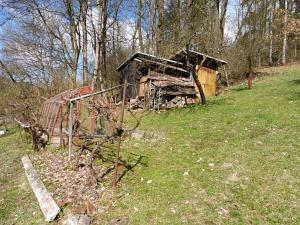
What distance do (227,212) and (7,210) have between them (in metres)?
5.02

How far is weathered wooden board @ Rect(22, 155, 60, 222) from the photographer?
6.16 m

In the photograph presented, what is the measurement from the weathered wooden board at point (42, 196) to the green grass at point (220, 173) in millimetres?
1146

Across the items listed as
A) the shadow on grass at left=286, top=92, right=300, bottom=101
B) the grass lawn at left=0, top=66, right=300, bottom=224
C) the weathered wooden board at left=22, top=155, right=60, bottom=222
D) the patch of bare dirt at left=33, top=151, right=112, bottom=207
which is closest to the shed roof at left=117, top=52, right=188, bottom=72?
the shadow on grass at left=286, top=92, right=300, bottom=101

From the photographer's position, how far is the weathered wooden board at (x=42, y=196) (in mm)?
6161

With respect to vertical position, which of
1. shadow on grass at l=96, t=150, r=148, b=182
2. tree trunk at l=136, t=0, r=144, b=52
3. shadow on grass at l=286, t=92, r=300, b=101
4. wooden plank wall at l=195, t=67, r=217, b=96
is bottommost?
shadow on grass at l=96, t=150, r=148, b=182

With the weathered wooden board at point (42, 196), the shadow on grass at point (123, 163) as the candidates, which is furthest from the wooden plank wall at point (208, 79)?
the weathered wooden board at point (42, 196)

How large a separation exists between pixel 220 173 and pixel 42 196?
4374mm

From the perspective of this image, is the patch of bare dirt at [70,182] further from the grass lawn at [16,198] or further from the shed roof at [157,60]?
the shed roof at [157,60]

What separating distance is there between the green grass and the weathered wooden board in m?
1.15

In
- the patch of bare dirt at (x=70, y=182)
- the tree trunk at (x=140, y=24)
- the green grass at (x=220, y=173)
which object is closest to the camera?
the green grass at (x=220, y=173)

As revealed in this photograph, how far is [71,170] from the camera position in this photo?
8570 millimetres

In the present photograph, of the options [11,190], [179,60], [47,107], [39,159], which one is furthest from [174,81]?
[11,190]

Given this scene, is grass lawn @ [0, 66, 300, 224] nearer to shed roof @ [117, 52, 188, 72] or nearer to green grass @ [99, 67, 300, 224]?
green grass @ [99, 67, 300, 224]

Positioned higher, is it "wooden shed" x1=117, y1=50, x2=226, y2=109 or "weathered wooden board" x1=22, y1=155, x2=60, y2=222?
"wooden shed" x1=117, y1=50, x2=226, y2=109
